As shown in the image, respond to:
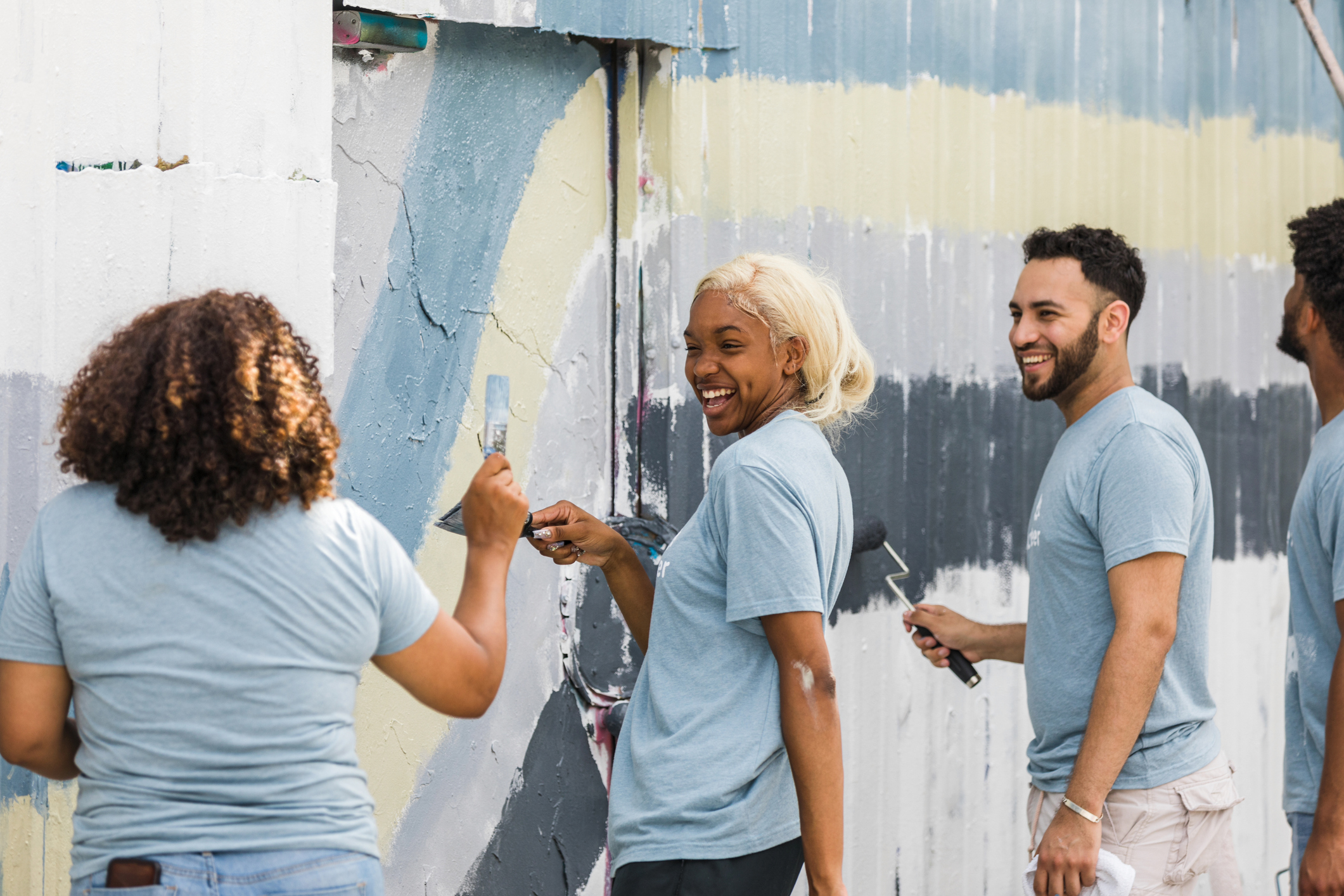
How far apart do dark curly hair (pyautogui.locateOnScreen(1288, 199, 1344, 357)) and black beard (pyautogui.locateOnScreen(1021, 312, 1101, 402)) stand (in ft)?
1.49

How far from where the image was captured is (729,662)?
235 centimetres

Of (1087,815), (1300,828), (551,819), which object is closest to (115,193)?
(551,819)

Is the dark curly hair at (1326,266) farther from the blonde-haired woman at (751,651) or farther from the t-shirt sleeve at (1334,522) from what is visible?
the blonde-haired woman at (751,651)

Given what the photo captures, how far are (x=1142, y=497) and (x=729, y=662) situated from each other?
0.90 meters

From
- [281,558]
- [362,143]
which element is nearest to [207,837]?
[281,558]

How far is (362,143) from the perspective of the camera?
312 centimetres

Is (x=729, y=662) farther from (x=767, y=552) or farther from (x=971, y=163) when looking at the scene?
(x=971, y=163)

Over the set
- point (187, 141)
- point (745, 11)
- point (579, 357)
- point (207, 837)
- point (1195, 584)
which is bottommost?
point (207, 837)

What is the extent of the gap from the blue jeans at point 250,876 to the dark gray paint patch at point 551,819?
4.72 ft

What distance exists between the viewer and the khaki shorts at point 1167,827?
105 inches

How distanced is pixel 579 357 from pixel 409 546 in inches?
25.8

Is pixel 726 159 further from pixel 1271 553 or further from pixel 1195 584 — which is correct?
pixel 1271 553

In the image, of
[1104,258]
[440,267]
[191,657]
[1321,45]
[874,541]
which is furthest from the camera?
[1321,45]

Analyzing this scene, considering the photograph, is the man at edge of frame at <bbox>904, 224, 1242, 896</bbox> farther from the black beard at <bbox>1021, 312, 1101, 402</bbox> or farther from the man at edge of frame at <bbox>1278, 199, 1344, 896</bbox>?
the man at edge of frame at <bbox>1278, 199, 1344, 896</bbox>
